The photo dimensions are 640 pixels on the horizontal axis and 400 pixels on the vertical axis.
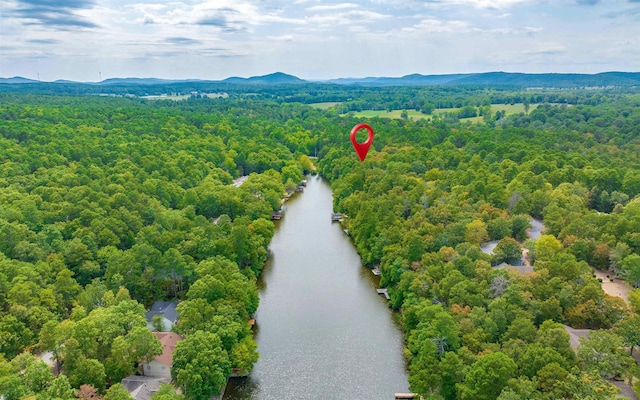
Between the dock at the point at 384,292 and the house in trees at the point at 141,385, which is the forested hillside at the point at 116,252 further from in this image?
the dock at the point at 384,292

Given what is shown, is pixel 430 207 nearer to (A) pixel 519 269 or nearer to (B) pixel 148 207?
(A) pixel 519 269

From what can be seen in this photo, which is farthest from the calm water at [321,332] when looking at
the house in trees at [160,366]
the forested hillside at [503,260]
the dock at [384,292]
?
the house in trees at [160,366]

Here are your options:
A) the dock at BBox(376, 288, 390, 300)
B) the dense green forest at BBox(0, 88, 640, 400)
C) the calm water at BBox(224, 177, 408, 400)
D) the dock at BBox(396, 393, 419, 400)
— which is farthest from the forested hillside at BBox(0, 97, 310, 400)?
the dock at BBox(376, 288, 390, 300)

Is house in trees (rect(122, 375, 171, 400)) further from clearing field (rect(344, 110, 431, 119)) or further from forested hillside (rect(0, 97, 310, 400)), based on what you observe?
clearing field (rect(344, 110, 431, 119))

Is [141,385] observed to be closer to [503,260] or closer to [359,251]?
[503,260]

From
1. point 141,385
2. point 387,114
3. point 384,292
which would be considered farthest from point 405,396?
point 387,114

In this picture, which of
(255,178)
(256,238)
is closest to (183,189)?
(255,178)
